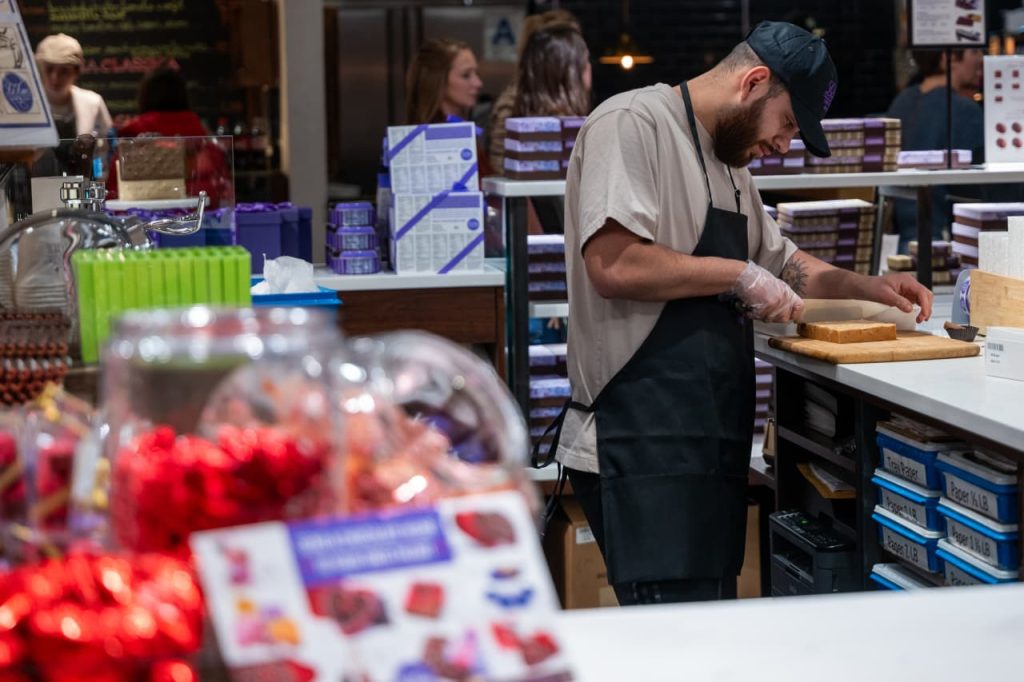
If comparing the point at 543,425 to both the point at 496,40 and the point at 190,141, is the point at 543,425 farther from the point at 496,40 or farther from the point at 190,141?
the point at 496,40

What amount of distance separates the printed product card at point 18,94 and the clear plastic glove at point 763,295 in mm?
1444

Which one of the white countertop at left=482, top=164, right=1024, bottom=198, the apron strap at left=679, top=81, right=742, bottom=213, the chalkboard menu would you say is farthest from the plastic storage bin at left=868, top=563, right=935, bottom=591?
the chalkboard menu

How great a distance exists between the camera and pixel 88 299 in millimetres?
1918

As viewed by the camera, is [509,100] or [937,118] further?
[937,118]

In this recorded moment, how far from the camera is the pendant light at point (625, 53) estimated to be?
11.1m

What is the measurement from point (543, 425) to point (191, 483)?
→ 12.2ft

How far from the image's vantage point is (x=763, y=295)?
3074mm

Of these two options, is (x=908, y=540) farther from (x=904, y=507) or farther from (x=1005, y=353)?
(x=1005, y=353)

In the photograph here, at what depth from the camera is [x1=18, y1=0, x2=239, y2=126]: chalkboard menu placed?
384 inches

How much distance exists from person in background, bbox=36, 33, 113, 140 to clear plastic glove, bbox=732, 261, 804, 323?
499cm

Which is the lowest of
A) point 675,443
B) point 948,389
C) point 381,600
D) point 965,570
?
point 965,570

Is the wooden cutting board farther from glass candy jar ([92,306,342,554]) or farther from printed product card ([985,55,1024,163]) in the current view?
glass candy jar ([92,306,342,554])

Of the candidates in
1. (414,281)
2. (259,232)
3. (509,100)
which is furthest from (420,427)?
(509,100)

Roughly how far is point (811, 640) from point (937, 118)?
609 centimetres
